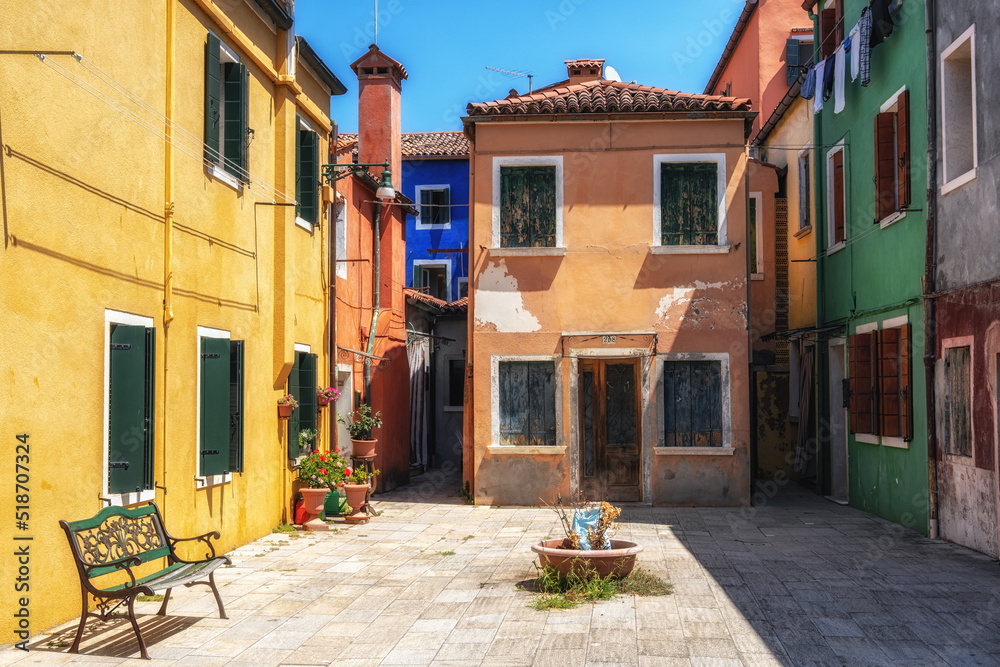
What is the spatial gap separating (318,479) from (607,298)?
532 centimetres

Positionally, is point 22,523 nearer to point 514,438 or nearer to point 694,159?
point 514,438

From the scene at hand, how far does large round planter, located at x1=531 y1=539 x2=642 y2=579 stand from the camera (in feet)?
26.7

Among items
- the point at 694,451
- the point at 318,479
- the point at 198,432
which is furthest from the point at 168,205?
the point at 694,451

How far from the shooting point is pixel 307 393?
12898mm

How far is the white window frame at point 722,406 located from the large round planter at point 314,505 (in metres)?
5.18

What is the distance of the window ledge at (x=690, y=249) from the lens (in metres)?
14.5

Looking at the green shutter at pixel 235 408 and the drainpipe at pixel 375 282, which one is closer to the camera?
the green shutter at pixel 235 408

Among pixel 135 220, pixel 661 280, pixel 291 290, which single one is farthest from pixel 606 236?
pixel 135 220

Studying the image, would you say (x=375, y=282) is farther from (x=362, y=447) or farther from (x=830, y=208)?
(x=830, y=208)

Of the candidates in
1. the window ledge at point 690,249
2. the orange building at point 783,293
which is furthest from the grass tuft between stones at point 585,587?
the orange building at point 783,293

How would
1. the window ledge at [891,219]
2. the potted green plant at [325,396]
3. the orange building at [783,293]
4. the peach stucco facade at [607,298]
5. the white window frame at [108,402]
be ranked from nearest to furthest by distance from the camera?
1. the white window frame at [108,402]
2. the window ledge at [891,219]
3. the potted green plant at [325,396]
4. the peach stucco facade at [607,298]
5. the orange building at [783,293]

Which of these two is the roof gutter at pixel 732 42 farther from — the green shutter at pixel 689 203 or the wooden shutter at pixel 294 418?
the wooden shutter at pixel 294 418

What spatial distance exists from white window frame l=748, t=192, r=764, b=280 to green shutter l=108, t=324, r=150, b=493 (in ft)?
40.5

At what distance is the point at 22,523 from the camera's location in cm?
635
